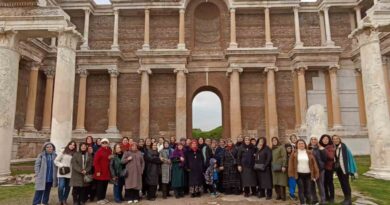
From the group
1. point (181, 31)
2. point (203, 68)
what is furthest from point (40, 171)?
point (181, 31)

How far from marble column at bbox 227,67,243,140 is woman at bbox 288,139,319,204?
545 inches

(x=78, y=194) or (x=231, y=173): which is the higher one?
(x=231, y=173)

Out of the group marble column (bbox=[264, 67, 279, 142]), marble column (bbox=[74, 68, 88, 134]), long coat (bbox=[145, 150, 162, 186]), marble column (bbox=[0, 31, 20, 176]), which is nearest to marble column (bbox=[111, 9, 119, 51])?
marble column (bbox=[74, 68, 88, 134])

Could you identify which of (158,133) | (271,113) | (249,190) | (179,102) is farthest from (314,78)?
(249,190)

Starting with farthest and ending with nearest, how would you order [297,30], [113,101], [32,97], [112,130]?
[297,30] → [113,101] → [112,130] → [32,97]

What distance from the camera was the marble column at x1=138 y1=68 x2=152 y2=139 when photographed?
76.3 feet

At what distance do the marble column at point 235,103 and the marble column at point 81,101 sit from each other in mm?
11553

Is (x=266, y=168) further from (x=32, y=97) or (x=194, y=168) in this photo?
(x=32, y=97)

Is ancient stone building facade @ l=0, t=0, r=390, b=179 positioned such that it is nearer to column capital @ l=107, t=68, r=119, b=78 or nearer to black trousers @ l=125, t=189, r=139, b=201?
column capital @ l=107, t=68, r=119, b=78

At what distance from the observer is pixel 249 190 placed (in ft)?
33.9

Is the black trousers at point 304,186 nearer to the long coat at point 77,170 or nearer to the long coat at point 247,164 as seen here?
the long coat at point 247,164

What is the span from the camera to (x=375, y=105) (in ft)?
43.0

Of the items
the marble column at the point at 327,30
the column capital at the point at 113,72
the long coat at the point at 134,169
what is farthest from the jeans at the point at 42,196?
the marble column at the point at 327,30

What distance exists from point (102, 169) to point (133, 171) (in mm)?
925
